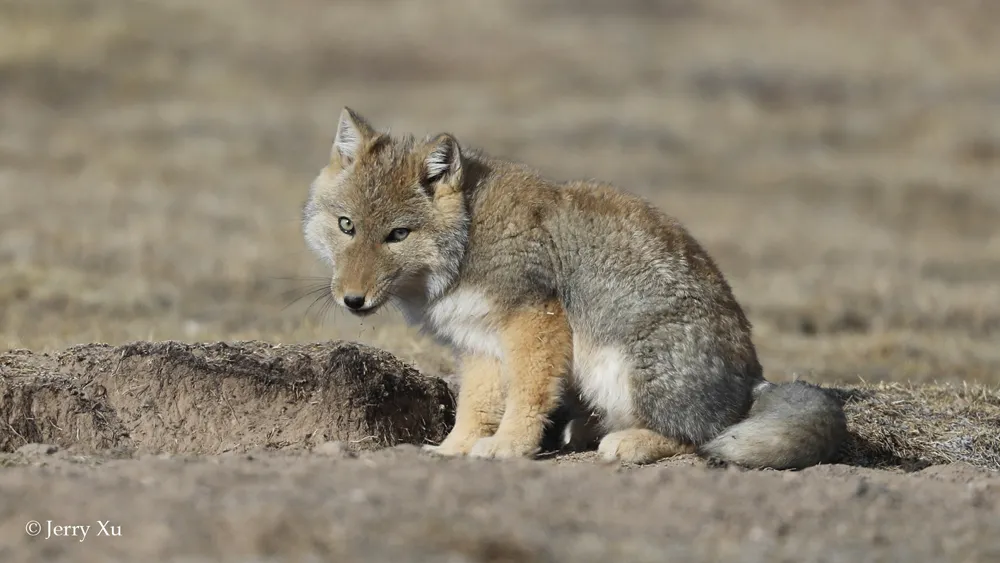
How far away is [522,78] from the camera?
3625 cm

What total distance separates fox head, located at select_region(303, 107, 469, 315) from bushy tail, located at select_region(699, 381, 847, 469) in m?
2.02

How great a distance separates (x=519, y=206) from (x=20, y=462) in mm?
3361

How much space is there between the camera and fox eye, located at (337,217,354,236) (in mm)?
7900

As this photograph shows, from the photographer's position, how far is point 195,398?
8.20 metres

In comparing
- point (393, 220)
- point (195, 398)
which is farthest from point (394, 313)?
point (393, 220)

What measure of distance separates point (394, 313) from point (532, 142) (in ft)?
43.6

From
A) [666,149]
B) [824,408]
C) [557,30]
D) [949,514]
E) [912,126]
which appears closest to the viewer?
[949,514]

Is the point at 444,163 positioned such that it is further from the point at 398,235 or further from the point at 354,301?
the point at 354,301

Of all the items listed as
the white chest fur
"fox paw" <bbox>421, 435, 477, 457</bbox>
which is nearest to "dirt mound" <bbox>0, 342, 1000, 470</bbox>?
"fox paw" <bbox>421, 435, 477, 457</bbox>

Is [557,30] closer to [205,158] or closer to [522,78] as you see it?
[522,78]

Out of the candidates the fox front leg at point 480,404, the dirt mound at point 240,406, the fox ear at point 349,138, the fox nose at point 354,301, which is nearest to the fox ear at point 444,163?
the fox ear at point 349,138

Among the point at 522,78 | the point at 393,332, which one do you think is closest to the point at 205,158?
the point at 522,78

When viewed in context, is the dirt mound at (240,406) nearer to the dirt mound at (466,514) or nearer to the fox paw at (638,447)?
the fox paw at (638,447)

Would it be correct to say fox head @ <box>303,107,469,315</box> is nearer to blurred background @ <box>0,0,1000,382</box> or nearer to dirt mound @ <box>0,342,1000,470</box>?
dirt mound @ <box>0,342,1000,470</box>
